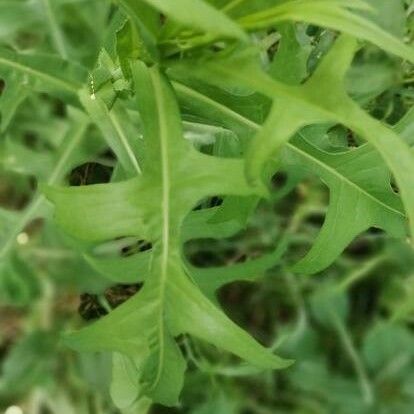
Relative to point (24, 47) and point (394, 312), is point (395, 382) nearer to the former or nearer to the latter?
point (394, 312)

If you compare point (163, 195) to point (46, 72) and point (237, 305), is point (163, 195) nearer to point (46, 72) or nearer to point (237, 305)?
point (46, 72)

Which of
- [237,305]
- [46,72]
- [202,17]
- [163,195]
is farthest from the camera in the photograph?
[237,305]

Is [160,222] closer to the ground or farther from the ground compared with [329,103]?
closer to the ground

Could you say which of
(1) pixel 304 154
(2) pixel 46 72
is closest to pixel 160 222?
(1) pixel 304 154

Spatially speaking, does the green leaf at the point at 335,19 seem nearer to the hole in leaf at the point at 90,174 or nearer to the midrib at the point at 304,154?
the midrib at the point at 304,154

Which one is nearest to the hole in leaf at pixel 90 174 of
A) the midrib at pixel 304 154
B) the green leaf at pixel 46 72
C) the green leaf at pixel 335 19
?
the green leaf at pixel 46 72

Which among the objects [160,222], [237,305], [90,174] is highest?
[160,222]

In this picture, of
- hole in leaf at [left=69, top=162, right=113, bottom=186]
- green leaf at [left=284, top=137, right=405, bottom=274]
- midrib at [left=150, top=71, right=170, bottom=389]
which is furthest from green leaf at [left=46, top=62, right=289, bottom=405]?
hole in leaf at [left=69, top=162, right=113, bottom=186]

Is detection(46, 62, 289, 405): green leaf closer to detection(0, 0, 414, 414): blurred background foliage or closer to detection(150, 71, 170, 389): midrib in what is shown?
detection(150, 71, 170, 389): midrib

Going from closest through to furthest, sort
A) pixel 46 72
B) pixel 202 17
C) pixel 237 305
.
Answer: pixel 202 17 < pixel 46 72 < pixel 237 305
